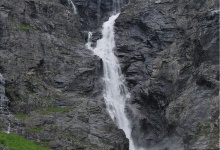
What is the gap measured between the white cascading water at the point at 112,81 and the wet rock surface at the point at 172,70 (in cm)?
96

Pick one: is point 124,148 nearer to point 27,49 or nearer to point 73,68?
point 73,68

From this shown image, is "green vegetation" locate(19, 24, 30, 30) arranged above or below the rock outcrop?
above

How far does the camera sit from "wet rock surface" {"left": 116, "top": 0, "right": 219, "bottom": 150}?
36188 millimetres

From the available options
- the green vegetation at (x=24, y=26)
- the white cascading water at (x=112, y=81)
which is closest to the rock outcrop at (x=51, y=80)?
the green vegetation at (x=24, y=26)

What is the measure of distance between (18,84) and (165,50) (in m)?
20.2

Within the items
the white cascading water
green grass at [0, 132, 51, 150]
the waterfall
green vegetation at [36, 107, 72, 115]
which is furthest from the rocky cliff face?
the waterfall

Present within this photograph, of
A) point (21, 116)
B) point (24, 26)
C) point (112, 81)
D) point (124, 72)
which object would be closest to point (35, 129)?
point (21, 116)

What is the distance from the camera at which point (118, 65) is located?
50.7m

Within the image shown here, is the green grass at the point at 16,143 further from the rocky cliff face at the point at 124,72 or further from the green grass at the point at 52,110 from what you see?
Result: the green grass at the point at 52,110

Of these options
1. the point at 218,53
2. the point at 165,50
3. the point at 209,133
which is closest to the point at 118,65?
the point at 165,50

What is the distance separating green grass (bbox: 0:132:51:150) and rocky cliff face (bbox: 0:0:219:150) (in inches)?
72.5

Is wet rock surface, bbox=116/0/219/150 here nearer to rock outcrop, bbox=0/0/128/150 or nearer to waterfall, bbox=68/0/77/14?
rock outcrop, bbox=0/0/128/150

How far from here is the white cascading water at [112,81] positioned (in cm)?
4312

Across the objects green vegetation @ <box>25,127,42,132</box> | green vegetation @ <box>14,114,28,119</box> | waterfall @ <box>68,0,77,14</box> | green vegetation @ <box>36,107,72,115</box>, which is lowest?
green vegetation @ <box>25,127,42,132</box>
